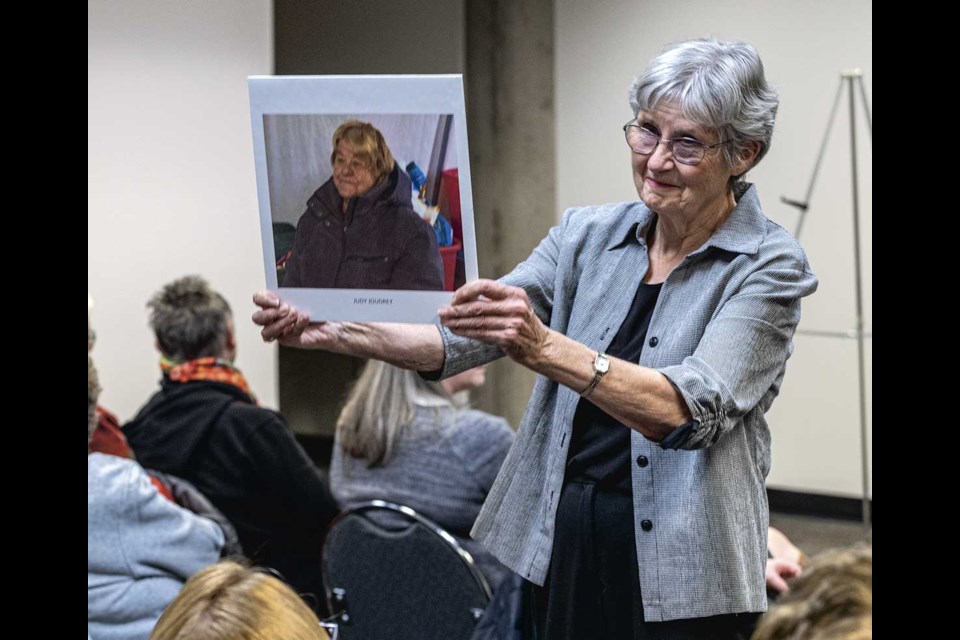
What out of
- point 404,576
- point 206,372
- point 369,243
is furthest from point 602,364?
point 206,372

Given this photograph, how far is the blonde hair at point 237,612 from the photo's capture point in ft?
3.92

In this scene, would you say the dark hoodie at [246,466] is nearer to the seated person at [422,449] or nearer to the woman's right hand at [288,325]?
the seated person at [422,449]

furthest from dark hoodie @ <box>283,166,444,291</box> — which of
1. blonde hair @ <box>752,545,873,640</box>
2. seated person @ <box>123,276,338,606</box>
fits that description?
seated person @ <box>123,276,338,606</box>

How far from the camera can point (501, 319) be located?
4.84 ft

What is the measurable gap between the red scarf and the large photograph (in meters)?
1.59

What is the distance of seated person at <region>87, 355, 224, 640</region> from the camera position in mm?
2498

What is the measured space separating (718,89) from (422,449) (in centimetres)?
148

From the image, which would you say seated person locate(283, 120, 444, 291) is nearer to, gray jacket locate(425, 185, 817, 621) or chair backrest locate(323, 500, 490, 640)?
gray jacket locate(425, 185, 817, 621)

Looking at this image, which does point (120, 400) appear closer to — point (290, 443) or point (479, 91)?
point (290, 443)

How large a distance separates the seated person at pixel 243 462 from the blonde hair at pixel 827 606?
228cm

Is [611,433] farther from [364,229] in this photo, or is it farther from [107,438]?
[107,438]

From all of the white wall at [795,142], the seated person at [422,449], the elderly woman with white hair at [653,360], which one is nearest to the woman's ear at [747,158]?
the elderly woman with white hair at [653,360]
